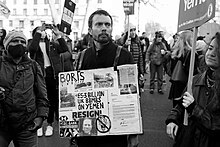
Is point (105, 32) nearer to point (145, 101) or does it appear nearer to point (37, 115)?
point (37, 115)

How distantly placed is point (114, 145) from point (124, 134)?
8.0 inches

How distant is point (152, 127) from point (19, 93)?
3.63 m

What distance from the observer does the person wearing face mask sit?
2.92m

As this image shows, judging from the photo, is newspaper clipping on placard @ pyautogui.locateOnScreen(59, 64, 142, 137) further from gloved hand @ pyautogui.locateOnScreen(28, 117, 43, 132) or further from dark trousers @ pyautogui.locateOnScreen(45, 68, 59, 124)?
dark trousers @ pyautogui.locateOnScreen(45, 68, 59, 124)

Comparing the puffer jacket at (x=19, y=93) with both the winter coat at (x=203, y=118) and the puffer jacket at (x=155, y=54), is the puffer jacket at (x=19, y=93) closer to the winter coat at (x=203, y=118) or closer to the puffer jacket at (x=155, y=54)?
the winter coat at (x=203, y=118)

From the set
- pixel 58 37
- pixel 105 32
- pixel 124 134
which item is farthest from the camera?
pixel 58 37

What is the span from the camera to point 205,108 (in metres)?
2.22

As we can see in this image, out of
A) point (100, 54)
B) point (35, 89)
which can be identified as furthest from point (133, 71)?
point (35, 89)

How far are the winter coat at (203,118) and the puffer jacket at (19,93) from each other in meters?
1.39

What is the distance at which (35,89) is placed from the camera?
3141 millimetres

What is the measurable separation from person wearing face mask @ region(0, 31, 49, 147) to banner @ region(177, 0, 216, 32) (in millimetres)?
1436

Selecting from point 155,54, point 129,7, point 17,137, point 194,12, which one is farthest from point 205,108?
point 129,7

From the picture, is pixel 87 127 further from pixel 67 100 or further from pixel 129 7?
pixel 129 7

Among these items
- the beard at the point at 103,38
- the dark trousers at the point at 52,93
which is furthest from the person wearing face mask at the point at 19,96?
the dark trousers at the point at 52,93
